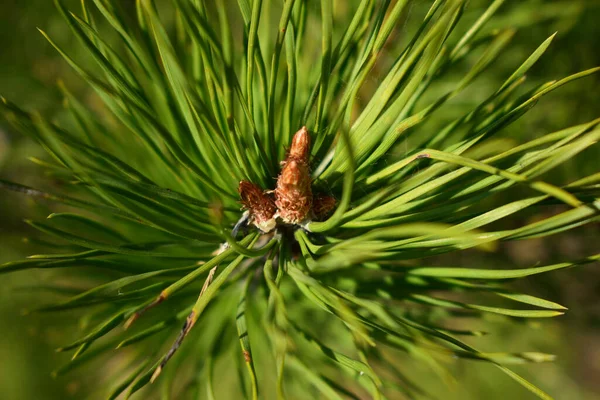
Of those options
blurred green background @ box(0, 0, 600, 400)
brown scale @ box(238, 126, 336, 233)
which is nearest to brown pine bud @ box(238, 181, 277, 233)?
brown scale @ box(238, 126, 336, 233)

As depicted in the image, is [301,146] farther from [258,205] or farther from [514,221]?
[514,221]

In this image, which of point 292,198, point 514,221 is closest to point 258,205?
point 292,198

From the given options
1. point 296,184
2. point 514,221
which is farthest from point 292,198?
point 514,221

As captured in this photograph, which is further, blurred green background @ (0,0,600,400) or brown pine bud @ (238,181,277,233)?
blurred green background @ (0,0,600,400)

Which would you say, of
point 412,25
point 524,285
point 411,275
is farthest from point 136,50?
point 524,285

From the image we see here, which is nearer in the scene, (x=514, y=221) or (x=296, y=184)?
(x=296, y=184)

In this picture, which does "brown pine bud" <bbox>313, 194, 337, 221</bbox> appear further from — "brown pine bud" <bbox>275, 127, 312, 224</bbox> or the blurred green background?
the blurred green background

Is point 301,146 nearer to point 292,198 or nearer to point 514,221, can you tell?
point 292,198
